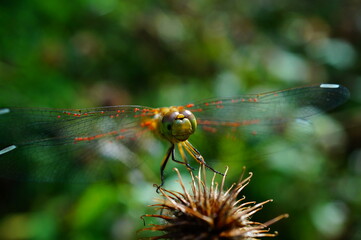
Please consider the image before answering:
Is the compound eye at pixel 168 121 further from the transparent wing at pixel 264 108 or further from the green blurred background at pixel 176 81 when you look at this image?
the green blurred background at pixel 176 81

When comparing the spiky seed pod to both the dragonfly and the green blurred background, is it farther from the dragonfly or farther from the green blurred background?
the green blurred background

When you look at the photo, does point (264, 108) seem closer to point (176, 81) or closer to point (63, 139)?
point (63, 139)

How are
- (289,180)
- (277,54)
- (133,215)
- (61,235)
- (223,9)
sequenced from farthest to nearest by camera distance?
(223,9), (277,54), (289,180), (61,235), (133,215)

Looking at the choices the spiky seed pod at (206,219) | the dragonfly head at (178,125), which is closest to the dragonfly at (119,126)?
the dragonfly head at (178,125)

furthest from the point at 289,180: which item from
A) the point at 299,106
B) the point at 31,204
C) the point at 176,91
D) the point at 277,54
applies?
the point at 31,204

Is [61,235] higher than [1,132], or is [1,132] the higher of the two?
[1,132]

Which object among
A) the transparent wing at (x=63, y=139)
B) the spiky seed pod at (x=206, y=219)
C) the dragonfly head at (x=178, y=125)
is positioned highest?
the transparent wing at (x=63, y=139)

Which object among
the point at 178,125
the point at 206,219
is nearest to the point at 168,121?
the point at 178,125

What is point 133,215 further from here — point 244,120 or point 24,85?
point 24,85
